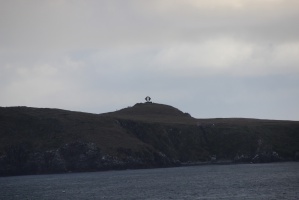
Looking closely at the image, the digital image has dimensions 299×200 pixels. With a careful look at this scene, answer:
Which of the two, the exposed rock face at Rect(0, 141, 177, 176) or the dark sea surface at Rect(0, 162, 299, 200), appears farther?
the exposed rock face at Rect(0, 141, 177, 176)

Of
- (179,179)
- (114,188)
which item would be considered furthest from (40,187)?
(179,179)

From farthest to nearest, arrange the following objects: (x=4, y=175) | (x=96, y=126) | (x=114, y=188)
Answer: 1. (x=96, y=126)
2. (x=4, y=175)
3. (x=114, y=188)

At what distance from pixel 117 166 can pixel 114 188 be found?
6418cm

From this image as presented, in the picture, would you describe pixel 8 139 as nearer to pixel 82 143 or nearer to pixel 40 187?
pixel 82 143

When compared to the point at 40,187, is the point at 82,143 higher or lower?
higher

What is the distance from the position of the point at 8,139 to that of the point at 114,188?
73740mm

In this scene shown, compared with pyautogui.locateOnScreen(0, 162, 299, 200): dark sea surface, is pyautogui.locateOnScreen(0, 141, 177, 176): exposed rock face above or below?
above

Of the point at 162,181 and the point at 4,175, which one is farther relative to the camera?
the point at 4,175

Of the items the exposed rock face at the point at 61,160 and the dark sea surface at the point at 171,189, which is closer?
the dark sea surface at the point at 171,189

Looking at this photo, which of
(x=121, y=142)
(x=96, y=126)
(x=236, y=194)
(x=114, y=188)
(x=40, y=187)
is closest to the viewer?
(x=236, y=194)

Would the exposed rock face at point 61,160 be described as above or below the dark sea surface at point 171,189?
above

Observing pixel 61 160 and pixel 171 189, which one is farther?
pixel 61 160

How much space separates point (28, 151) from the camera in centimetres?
17425

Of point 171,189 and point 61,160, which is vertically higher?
point 61,160
